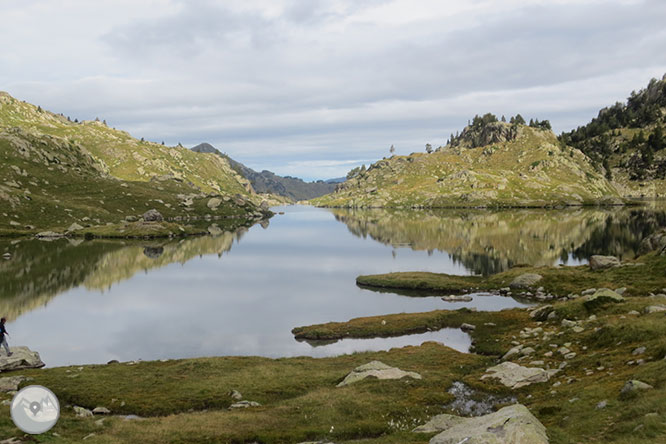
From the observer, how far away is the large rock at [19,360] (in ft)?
154

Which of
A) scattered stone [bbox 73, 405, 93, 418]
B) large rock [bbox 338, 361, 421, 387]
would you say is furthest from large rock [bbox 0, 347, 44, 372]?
large rock [bbox 338, 361, 421, 387]

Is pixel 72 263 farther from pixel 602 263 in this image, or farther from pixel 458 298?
pixel 602 263

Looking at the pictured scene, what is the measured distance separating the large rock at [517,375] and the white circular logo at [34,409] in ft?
107

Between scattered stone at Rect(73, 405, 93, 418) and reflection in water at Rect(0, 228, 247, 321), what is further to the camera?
reflection in water at Rect(0, 228, 247, 321)

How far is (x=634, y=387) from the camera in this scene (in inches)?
913

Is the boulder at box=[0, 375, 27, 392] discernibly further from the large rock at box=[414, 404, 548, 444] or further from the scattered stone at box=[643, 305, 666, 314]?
the scattered stone at box=[643, 305, 666, 314]

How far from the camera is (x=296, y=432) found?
91.4 feet

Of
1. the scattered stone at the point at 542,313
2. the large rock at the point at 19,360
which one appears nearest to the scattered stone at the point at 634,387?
the scattered stone at the point at 542,313

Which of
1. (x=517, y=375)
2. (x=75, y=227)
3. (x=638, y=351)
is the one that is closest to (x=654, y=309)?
(x=638, y=351)

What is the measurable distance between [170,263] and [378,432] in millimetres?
124804

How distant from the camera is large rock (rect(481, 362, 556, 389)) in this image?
Result: 115 feet

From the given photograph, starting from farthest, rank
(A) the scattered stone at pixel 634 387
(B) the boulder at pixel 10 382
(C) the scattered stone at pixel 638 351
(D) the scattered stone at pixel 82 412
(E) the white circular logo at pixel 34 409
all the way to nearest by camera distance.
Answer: (B) the boulder at pixel 10 382, (D) the scattered stone at pixel 82 412, (C) the scattered stone at pixel 638 351, (A) the scattered stone at pixel 634 387, (E) the white circular logo at pixel 34 409

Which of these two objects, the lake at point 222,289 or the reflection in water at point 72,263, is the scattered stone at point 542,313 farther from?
the reflection in water at point 72,263

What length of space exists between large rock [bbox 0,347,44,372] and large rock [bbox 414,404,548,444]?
4922 cm
